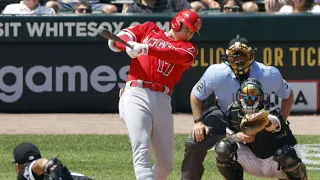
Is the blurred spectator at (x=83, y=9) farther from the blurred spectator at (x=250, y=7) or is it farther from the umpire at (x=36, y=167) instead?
the umpire at (x=36, y=167)

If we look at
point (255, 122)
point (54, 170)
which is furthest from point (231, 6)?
point (54, 170)

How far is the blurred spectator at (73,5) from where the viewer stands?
14.9m

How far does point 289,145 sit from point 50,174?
221 centimetres

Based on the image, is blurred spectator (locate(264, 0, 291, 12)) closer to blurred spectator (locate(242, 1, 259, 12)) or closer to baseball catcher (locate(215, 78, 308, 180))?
blurred spectator (locate(242, 1, 259, 12))

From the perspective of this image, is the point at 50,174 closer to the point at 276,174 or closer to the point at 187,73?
the point at 276,174

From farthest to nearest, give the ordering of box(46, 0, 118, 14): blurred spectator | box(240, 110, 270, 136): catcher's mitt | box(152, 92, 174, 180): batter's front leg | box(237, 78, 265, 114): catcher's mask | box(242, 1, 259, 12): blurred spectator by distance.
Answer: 1. box(46, 0, 118, 14): blurred spectator
2. box(242, 1, 259, 12): blurred spectator
3. box(152, 92, 174, 180): batter's front leg
4. box(237, 78, 265, 114): catcher's mask
5. box(240, 110, 270, 136): catcher's mitt

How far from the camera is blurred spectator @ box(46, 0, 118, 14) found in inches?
588

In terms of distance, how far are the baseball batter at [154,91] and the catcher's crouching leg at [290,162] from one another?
1.10 m

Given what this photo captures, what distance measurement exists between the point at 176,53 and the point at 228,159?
1.04m

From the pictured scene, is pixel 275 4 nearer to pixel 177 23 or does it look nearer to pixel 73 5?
pixel 73 5

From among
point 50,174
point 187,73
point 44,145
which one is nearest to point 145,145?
point 50,174

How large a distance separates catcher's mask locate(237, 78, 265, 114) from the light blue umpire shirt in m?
0.74

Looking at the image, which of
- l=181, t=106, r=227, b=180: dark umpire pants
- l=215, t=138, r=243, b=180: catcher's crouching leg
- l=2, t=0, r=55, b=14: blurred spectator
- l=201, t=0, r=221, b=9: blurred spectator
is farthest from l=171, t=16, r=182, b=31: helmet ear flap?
l=201, t=0, r=221, b=9: blurred spectator

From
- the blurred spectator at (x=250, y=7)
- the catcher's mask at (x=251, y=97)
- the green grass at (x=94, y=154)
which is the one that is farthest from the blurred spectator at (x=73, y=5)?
the catcher's mask at (x=251, y=97)
